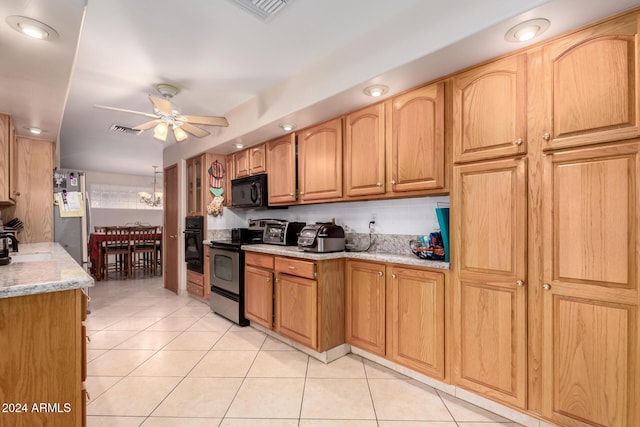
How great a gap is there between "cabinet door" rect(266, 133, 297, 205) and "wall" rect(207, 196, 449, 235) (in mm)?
379

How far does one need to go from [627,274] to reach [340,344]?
1901 mm

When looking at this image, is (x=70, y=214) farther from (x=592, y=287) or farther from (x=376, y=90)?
(x=592, y=287)

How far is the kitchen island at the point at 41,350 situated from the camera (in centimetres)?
117

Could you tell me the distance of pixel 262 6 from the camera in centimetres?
186

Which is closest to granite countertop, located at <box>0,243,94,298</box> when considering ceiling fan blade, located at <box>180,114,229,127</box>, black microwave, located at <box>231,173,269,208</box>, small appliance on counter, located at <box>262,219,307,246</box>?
ceiling fan blade, located at <box>180,114,229,127</box>

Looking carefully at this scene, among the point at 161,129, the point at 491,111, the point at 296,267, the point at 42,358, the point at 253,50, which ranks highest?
the point at 253,50

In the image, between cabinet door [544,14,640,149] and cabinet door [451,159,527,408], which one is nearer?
cabinet door [544,14,640,149]

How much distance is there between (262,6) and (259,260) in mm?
2149

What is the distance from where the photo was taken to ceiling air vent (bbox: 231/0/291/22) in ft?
5.96

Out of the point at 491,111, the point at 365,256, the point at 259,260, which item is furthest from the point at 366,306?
the point at 491,111

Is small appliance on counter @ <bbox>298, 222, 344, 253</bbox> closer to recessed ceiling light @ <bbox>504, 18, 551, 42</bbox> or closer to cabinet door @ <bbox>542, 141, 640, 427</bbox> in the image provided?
cabinet door @ <bbox>542, 141, 640, 427</bbox>

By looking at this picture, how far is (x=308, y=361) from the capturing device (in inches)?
99.0

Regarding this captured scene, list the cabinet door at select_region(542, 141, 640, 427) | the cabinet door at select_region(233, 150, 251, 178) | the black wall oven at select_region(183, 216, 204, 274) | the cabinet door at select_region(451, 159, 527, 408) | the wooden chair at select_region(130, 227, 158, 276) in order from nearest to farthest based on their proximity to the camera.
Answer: the cabinet door at select_region(542, 141, 640, 427) < the cabinet door at select_region(451, 159, 527, 408) < the cabinet door at select_region(233, 150, 251, 178) < the black wall oven at select_region(183, 216, 204, 274) < the wooden chair at select_region(130, 227, 158, 276)

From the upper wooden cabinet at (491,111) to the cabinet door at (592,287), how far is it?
0.82 feet
